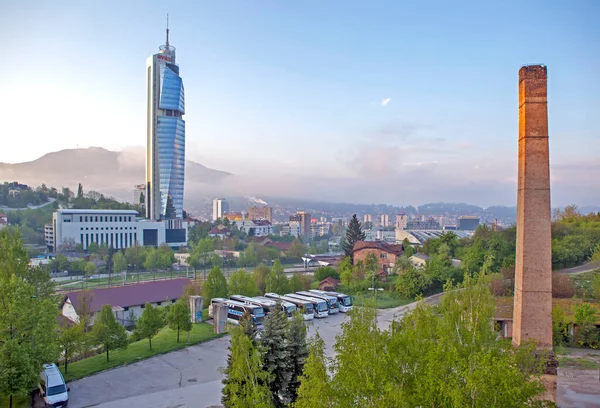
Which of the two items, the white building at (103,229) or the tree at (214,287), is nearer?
the tree at (214,287)

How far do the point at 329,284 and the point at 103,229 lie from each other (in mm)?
49168

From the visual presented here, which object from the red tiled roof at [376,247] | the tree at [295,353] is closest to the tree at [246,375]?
the tree at [295,353]

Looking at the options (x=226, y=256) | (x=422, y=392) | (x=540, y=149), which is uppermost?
(x=540, y=149)

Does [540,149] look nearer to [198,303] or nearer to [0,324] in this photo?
[0,324]

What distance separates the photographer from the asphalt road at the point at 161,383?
15.1 metres

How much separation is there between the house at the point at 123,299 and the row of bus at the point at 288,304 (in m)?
5.28

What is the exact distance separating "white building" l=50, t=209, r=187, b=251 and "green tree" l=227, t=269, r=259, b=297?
1728 inches

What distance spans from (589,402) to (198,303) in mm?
20178

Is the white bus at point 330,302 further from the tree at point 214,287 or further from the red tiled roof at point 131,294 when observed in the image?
the red tiled roof at point 131,294

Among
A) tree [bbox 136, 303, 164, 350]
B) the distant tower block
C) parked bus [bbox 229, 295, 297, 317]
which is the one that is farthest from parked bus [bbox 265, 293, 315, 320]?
the distant tower block

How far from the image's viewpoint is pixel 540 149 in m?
12.8

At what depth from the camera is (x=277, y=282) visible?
105 ft

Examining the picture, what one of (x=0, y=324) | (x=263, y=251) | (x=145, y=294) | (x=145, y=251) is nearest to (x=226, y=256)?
(x=263, y=251)

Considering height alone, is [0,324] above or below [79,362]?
above
